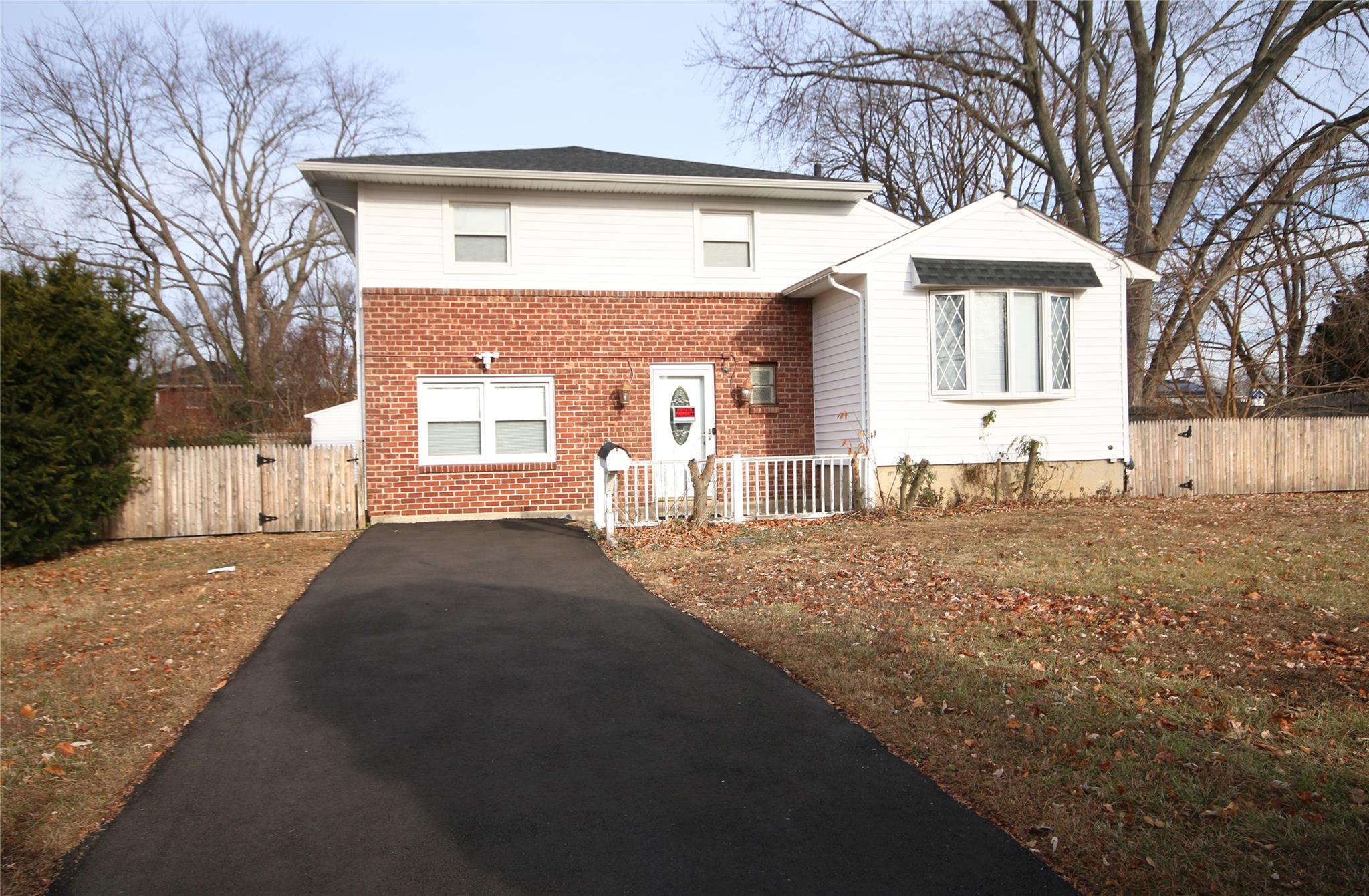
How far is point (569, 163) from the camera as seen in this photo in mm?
14617

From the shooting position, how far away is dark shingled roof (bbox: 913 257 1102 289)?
42.5ft

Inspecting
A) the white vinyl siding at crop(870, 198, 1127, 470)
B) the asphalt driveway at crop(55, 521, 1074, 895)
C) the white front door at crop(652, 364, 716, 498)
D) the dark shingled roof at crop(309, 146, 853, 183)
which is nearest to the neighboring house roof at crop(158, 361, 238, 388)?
the dark shingled roof at crop(309, 146, 853, 183)

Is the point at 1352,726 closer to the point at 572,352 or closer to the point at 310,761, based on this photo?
the point at 310,761

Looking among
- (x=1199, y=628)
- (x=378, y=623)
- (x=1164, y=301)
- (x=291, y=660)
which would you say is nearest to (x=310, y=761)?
(x=291, y=660)

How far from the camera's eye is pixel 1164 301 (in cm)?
1997

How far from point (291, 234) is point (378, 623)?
98.7 feet

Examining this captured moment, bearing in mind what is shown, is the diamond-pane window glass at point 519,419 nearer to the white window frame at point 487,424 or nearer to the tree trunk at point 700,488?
the white window frame at point 487,424

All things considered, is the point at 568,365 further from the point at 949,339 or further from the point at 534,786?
the point at 534,786

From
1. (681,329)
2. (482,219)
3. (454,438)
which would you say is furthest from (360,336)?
(681,329)

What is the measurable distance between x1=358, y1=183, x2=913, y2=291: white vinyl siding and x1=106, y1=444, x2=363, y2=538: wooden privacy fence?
2.84m

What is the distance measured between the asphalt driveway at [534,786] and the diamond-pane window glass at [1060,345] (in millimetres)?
9116

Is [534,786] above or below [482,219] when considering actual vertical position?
below

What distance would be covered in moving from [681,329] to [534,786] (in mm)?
10840

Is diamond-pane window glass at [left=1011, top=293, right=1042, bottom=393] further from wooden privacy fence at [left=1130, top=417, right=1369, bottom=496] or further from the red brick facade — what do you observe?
the red brick facade
